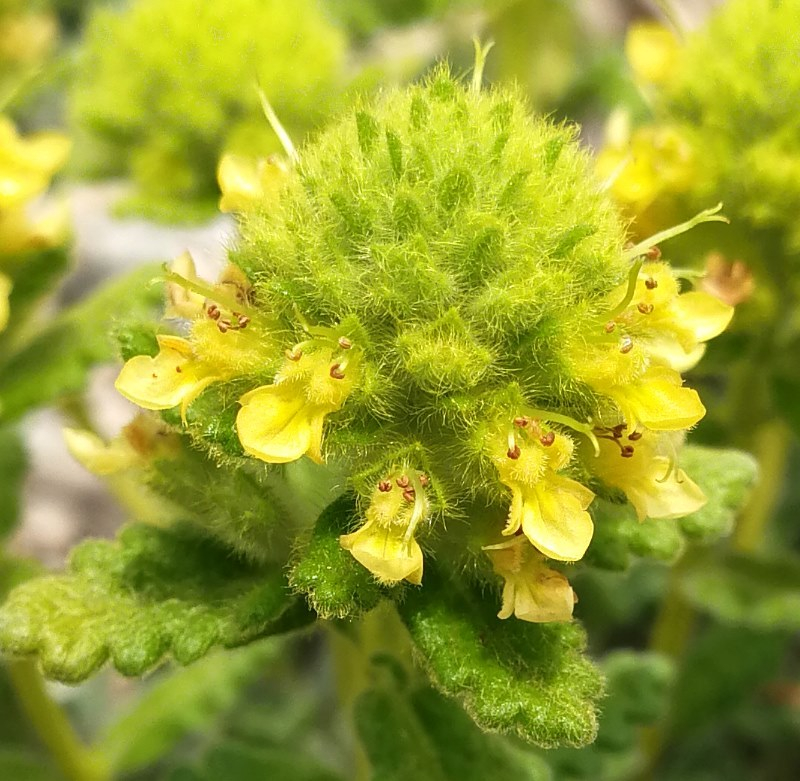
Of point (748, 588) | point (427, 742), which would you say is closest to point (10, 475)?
point (427, 742)

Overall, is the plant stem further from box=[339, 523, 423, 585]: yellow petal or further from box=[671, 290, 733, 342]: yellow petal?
box=[671, 290, 733, 342]: yellow petal

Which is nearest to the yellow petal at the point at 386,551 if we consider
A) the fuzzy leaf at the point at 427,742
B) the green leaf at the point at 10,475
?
the fuzzy leaf at the point at 427,742

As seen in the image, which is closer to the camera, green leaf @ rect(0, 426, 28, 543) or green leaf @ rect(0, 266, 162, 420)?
green leaf @ rect(0, 266, 162, 420)

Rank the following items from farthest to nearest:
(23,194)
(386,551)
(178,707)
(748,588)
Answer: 1. (178,707)
2. (748,588)
3. (23,194)
4. (386,551)

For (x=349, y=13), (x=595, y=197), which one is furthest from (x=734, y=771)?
(x=349, y=13)

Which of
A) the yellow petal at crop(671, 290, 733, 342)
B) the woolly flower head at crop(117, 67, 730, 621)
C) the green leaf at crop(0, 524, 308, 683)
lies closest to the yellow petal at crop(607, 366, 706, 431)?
the woolly flower head at crop(117, 67, 730, 621)

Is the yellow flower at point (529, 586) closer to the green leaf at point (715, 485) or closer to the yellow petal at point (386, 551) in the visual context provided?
the yellow petal at point (386, 551)

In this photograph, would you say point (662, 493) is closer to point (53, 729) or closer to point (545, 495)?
point (545, 495)
